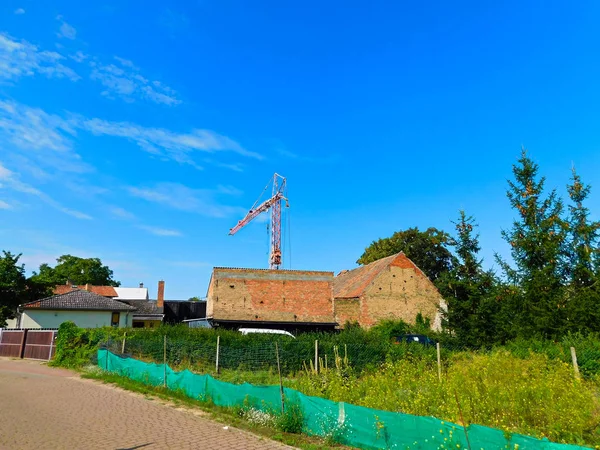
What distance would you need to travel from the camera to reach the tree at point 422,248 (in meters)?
50.6

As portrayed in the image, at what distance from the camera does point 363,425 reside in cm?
705

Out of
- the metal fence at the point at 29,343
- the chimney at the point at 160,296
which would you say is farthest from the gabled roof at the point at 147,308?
the metal fence at the point at 29,343

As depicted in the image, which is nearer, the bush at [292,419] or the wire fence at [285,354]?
the bush at [292,419]

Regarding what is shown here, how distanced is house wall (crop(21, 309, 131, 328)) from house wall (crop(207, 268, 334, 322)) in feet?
32.8

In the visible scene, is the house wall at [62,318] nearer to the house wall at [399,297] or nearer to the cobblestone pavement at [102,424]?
the house wall at [399,297]

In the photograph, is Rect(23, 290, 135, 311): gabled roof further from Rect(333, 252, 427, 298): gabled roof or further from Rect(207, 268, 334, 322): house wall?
Rect(333, 252, 427, 298): gabled roof

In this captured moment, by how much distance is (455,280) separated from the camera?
2366cm

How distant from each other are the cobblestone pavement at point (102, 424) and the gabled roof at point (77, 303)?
24227mm

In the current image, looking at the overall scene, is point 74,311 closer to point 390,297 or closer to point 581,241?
point 390,297

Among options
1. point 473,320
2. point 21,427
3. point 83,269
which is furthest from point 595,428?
point 83,269

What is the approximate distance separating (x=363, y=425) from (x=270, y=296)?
29418mm

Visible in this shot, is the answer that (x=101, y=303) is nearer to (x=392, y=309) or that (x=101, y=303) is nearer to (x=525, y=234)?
(x=392, y=309)

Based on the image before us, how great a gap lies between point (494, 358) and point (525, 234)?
13.7 m

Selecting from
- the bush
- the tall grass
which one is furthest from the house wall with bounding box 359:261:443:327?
the bush
